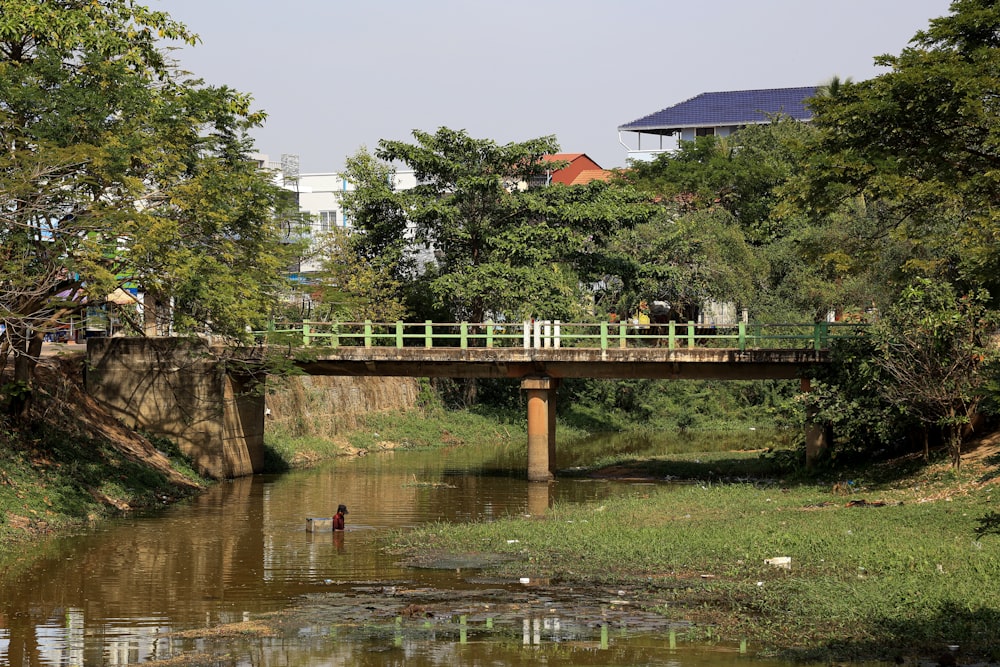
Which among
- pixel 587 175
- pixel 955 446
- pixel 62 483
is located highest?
pixel 587 175

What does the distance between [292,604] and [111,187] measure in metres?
13.0

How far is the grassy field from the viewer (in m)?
16.5

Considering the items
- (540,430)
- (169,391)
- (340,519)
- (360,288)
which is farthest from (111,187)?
(360,288)

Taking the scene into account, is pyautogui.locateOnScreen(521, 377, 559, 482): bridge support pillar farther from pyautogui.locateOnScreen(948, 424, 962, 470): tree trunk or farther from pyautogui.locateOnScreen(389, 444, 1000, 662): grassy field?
pyautogui.locateOnScreen(948, 424, 962, 470): tree trunk

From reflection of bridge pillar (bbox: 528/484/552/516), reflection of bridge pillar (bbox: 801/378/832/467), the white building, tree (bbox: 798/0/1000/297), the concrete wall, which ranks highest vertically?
the white building

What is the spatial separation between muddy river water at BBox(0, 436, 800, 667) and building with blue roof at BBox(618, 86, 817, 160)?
2689 inches

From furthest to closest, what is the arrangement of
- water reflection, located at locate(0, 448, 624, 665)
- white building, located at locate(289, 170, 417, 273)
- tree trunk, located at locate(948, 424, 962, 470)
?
white building, located at locate(289, 170, 417, 273), tree trunk, located at locate(948, 424, 962, 470), water reflection, located at locate(0, 448, 624, 665)

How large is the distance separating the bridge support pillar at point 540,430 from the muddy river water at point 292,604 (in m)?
8.07

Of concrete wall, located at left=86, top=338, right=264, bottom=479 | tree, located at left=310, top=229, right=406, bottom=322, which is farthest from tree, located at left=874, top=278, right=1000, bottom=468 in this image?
tree, located at left=310, top=229, right=406, bottom=322

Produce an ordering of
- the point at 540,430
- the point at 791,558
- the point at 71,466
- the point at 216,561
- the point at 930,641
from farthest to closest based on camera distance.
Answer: the point at 540,430
the point at 71,466
the point at 216,561
the point at 791,558
the point at 930,641

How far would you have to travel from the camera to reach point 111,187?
94.0ft

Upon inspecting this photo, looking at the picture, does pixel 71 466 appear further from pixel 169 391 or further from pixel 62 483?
pixel 169 391

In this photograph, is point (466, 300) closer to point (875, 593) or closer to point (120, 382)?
point (120, 382)

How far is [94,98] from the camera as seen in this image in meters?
28.1
